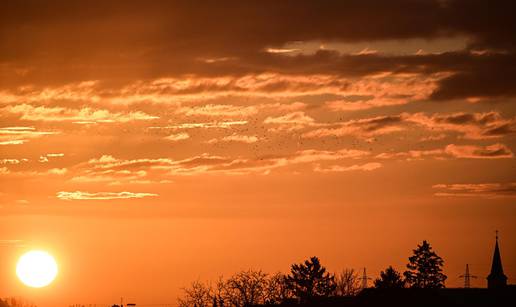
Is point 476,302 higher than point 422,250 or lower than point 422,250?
lower

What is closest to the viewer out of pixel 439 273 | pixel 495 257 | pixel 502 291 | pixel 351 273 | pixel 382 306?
pixel 382 306

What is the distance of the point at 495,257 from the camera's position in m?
150

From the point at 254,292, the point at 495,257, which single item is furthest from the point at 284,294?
the point at 495,257

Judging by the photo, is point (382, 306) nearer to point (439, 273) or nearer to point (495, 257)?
point (495, 257)

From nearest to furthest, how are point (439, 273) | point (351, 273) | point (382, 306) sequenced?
1. point (382, 306)
2. point (439, 273)
3. point (351, 273)

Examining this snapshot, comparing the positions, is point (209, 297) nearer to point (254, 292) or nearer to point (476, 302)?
point (254, 292)

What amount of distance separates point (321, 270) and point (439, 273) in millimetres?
17428

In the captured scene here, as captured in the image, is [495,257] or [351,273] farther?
[351,273]

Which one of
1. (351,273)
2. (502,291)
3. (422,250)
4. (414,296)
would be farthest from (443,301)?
(351,273)

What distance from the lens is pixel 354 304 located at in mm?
109812

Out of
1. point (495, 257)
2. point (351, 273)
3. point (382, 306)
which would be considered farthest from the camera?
point (351, 273)

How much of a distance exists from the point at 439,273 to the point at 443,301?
191ft

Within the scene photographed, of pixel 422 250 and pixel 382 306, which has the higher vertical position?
pixel 422 250

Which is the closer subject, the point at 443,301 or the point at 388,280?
the point at 443,301
